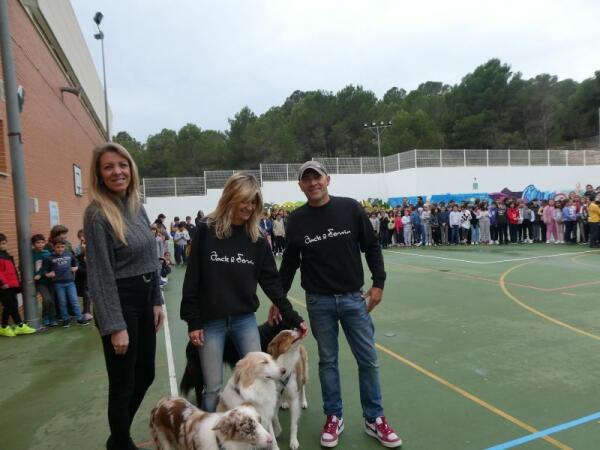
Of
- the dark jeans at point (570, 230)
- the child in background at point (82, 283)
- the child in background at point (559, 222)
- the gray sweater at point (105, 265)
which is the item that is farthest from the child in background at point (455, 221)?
the gray sweater at point (105, 265)

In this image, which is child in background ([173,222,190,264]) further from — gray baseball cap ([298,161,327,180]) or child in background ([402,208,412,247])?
gray baseball cap ([298,161,327,180])

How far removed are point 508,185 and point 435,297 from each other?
101ft

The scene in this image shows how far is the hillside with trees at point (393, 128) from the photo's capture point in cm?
5109

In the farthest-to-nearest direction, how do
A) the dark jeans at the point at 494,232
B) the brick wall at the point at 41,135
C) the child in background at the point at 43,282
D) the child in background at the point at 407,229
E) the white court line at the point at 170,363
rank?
the child in background at the point at 407,229 → the dark jeans at the point at 494,232 → the brick wall at the point at 41,135 → the child in background at the point at 43,282 → the white court line at the point at 170,363

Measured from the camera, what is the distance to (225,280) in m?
2.99

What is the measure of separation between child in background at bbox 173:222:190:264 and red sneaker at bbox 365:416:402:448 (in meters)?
13.9

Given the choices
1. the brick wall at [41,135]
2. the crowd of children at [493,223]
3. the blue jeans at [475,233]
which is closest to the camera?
the brick wall at [41,135]

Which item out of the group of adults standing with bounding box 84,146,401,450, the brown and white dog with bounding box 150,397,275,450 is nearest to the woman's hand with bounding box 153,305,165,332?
the group of adults standing with bounding box 84,146,401,450

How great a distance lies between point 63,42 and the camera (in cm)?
1530

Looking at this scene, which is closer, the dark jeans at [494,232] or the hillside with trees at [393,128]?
the dark jeans at [494,232]

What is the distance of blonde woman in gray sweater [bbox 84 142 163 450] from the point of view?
2.46 meters

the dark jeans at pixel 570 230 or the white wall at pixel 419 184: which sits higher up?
the white wall at pixel 419 184

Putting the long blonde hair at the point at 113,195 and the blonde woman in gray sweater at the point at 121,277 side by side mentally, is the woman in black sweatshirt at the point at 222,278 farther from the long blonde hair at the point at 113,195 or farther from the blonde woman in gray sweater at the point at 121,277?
the long blonde hair at the point at 113,195

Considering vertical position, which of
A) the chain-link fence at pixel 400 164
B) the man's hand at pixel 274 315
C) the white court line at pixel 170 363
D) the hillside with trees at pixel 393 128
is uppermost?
the hillside with trees at pixel 393 128
